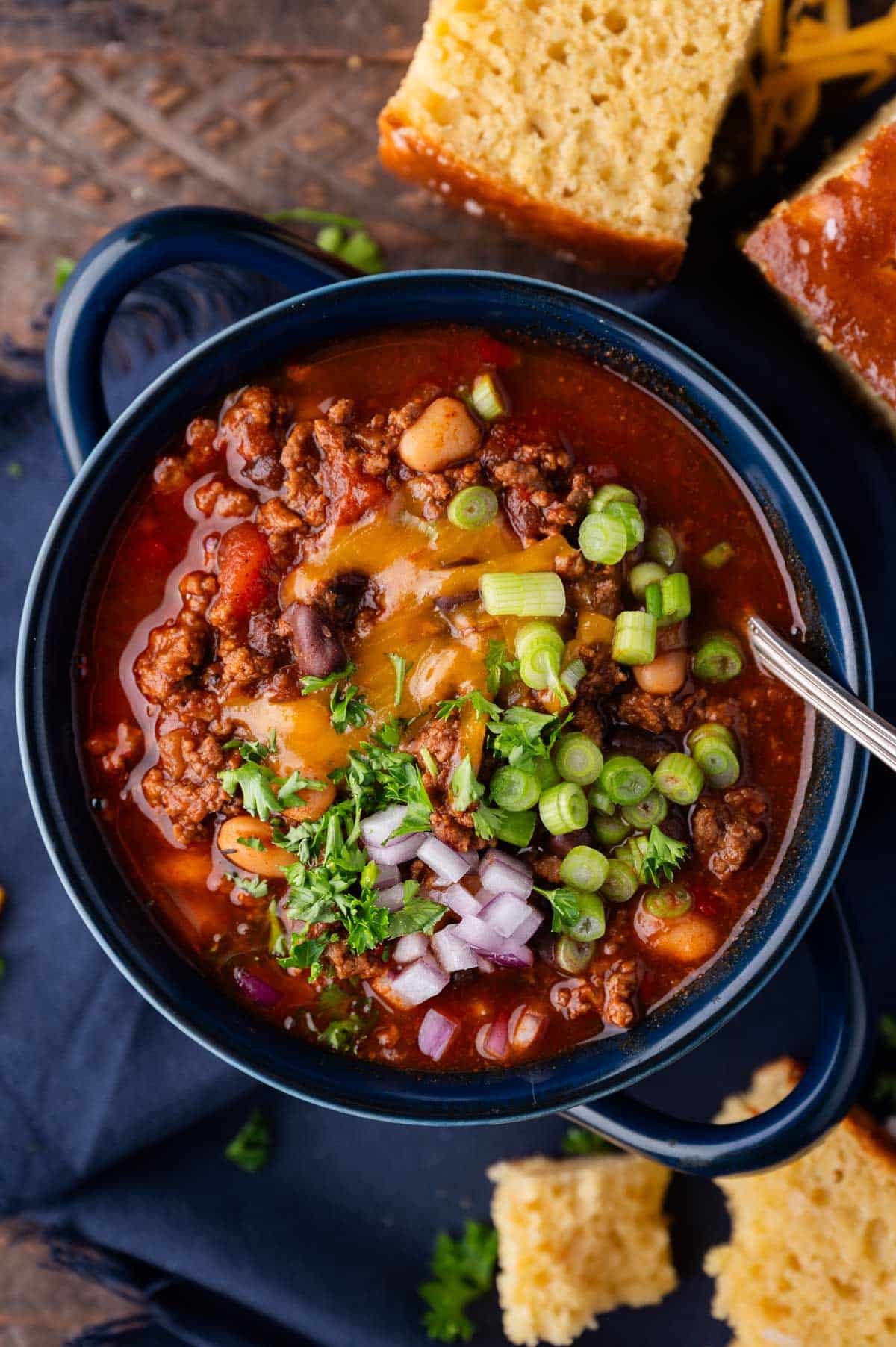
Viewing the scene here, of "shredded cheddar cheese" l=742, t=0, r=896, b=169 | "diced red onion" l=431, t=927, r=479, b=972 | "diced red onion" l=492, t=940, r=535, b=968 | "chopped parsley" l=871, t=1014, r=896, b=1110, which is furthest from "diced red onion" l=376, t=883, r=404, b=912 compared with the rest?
"shredded cheddar cheese" l=742, t=0, r=896, b=169

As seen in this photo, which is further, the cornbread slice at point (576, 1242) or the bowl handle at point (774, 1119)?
the cornbread slice at point (576, 1242)

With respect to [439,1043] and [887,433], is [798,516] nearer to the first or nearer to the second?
[887,433]

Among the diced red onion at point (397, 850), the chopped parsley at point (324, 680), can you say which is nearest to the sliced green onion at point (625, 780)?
the diced red onion at point (397, 850)

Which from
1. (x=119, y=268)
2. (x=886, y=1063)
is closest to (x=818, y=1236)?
(x=886, y=1063)

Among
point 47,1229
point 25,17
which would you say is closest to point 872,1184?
point 47,1229

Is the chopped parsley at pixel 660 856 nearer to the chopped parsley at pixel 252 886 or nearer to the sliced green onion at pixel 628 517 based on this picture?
the sliced green onion at pixel 628 517

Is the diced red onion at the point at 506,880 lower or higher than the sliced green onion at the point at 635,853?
lower

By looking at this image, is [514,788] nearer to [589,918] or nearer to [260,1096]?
[589,918]
